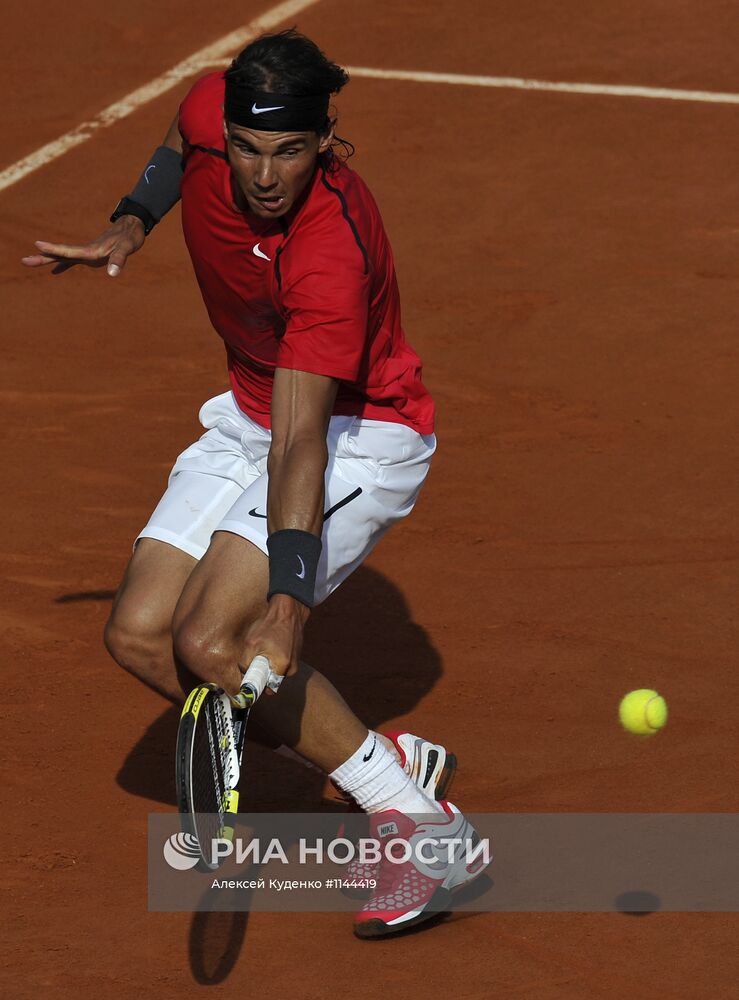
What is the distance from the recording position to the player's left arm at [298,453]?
4109mm

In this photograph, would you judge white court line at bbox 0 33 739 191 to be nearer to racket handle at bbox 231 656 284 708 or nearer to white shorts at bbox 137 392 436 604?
white shorts at bbox 137 392 436 604

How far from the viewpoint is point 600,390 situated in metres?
7.46

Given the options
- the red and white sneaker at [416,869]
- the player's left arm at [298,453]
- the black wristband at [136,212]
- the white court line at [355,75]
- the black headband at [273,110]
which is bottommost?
the red and white sneaker at [416,869]

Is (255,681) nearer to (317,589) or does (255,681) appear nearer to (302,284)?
(317,589)

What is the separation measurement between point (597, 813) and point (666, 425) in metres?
2.74

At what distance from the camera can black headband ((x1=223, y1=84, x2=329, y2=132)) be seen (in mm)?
4156

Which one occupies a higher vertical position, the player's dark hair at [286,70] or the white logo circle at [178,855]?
the player's dark hair at [286,70]

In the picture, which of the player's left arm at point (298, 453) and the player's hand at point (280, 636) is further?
the player's left arm at point (298, 453)

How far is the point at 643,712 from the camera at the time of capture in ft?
16.5

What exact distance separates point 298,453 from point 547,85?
7360 millimetres

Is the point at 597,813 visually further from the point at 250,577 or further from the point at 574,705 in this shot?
the point at 250,577

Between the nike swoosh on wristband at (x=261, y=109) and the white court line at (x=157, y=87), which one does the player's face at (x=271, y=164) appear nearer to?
the nike swoosh on wristband at (x=261, y=109)

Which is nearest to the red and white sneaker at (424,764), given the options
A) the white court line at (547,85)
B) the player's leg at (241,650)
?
the player's leg at (241,650)

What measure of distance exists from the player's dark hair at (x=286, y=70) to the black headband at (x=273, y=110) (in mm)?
16
